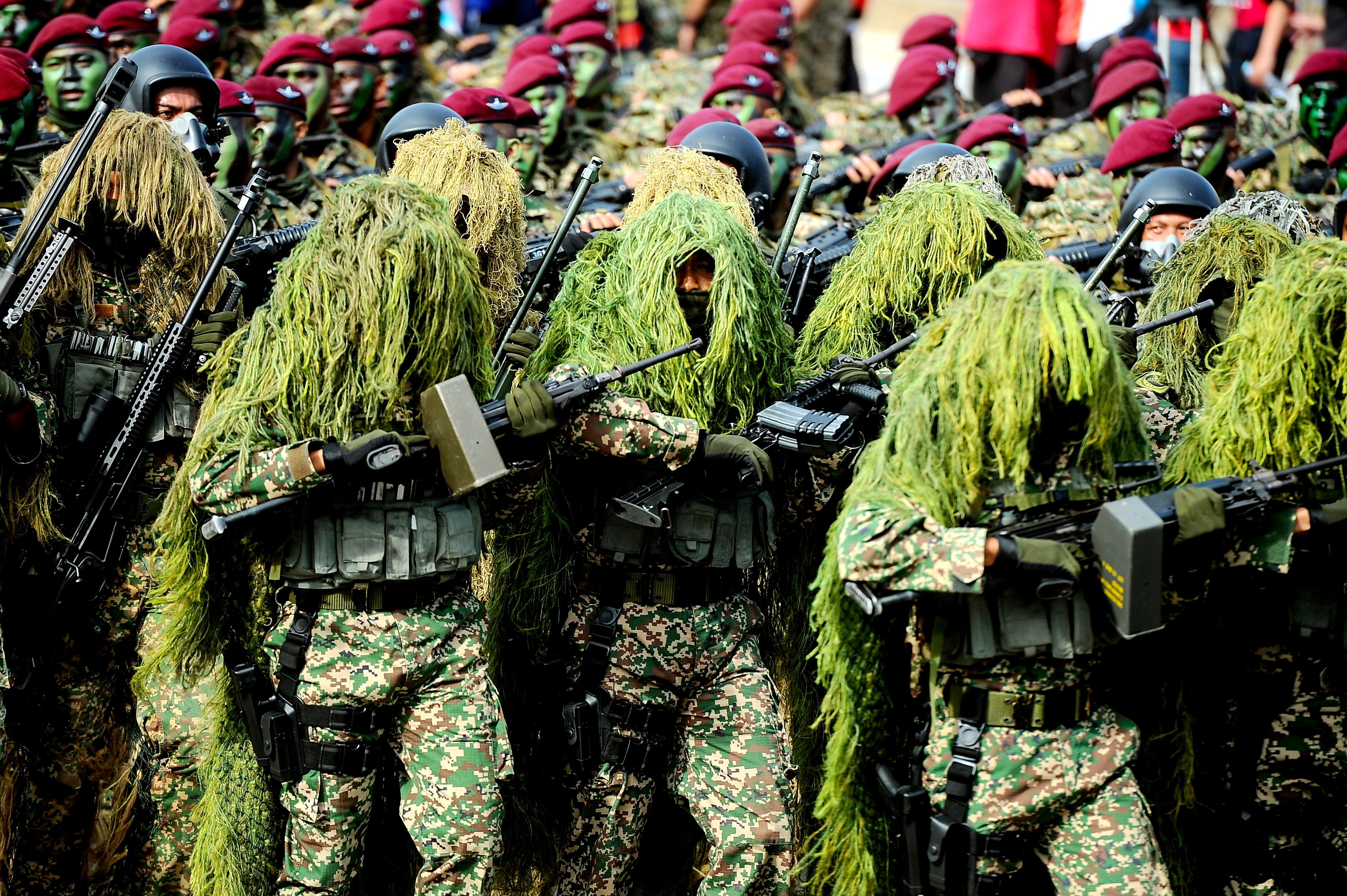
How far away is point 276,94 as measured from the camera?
27.1 feet

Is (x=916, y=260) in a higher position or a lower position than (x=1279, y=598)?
higher

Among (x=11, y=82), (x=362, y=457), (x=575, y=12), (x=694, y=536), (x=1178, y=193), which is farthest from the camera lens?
(x=575, y=12)

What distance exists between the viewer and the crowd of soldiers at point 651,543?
423cm

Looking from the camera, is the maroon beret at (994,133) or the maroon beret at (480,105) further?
the maroon beret at (994,133)

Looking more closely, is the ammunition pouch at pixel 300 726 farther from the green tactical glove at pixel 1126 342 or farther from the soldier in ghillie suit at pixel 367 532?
the green tactical glove at pixel 1126 342

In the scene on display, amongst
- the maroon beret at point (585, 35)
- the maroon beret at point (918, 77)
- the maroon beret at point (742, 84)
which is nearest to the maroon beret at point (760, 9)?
the maroon beret at point (585, 35)

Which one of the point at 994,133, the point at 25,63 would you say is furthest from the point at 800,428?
the point at 25,63

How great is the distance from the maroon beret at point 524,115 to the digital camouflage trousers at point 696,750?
4607 millimetres

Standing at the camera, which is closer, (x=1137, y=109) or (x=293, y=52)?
(x=293, y=52)

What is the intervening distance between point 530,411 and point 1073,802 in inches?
72.9

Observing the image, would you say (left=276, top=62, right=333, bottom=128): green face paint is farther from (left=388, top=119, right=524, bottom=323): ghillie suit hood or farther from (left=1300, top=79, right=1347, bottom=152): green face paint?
(left=1300, top=79, right=1347, bottom=152): green face paint

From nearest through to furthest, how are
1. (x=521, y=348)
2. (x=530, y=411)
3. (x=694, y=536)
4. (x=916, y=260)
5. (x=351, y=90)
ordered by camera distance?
(x=530, y=411), (x=694, y=536), (x=521, y=348), (x=916, y=260), (x=351, y=90)

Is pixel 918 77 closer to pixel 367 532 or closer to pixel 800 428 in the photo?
pixel 800 428

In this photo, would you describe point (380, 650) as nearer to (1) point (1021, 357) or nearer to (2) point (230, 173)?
(1) point (1021, 357)
